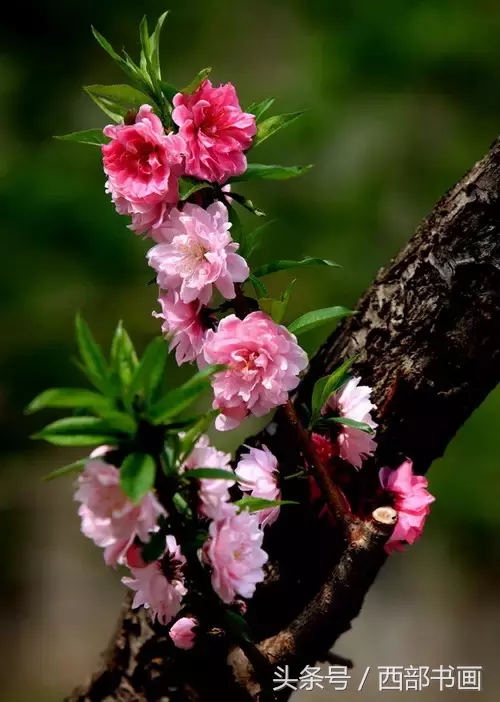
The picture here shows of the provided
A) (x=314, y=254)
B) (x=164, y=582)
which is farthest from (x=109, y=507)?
(x=314, y=254)

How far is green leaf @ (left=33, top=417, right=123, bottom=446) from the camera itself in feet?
1.73

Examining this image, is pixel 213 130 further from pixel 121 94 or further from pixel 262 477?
pixel 262 477

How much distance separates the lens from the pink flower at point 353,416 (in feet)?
2.40

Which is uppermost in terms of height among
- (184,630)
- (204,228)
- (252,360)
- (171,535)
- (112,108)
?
(112,108)

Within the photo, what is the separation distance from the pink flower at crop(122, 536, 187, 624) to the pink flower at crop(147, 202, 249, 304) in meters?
0.20

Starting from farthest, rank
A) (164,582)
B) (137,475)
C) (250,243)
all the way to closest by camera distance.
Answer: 1. (250,243)
2. (164,582)
3. (137,475)

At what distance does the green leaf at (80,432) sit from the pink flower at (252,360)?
136mm

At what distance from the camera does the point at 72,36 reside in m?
3.43

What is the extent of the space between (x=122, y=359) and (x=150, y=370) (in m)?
0.03

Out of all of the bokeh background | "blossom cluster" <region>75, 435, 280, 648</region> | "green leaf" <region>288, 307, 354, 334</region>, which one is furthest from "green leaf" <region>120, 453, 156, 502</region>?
the bokeh background

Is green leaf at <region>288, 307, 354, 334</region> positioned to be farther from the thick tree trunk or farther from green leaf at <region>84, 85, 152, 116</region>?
green leaf at <region>84, 85, 152, 116</region>

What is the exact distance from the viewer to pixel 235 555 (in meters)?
0.59

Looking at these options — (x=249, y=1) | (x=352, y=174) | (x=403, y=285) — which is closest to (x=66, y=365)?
(x=352, y=174)

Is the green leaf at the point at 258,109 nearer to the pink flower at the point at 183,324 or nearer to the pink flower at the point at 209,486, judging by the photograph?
the pink flower at the point at 183,324
